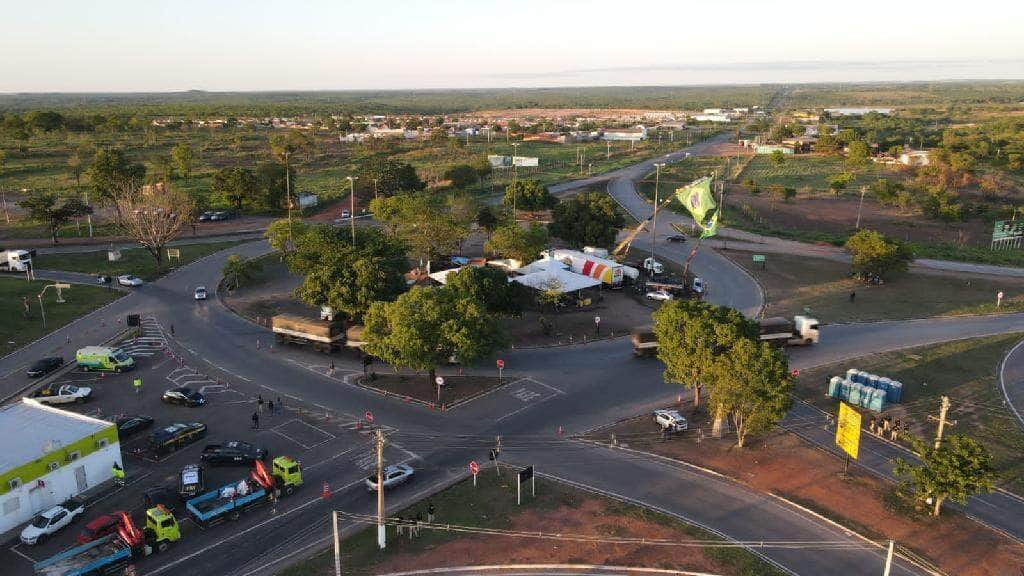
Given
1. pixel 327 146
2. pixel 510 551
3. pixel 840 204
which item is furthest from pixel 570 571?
pixel 327 146

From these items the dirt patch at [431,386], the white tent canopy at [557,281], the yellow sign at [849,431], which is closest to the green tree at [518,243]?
the white tent canopy at [557,281]

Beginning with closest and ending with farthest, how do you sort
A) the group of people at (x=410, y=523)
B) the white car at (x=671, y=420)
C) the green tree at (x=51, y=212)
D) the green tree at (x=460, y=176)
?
the group of people at (x=410, y=523) < the white car at (x=671, y=420) < the green tree at (x=51, y=212) < the green tree at (x=460, y=176)

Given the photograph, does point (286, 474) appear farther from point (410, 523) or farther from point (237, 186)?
point (237, 186)

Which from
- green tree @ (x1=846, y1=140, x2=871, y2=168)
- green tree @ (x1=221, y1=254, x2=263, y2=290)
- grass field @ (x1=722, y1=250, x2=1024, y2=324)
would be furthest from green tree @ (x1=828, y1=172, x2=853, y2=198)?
green tree @ (x1=221, y1=254, x2=263, y2=290)

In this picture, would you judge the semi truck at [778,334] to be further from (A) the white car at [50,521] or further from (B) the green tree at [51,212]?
(B) the green tree at [51,212]

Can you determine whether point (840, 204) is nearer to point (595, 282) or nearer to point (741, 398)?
point (595, 282)

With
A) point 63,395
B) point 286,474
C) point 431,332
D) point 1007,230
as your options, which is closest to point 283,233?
point 63,395

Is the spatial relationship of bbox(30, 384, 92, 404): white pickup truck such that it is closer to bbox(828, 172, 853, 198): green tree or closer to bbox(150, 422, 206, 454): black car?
bbox(150, 422, 206, 454): black car
